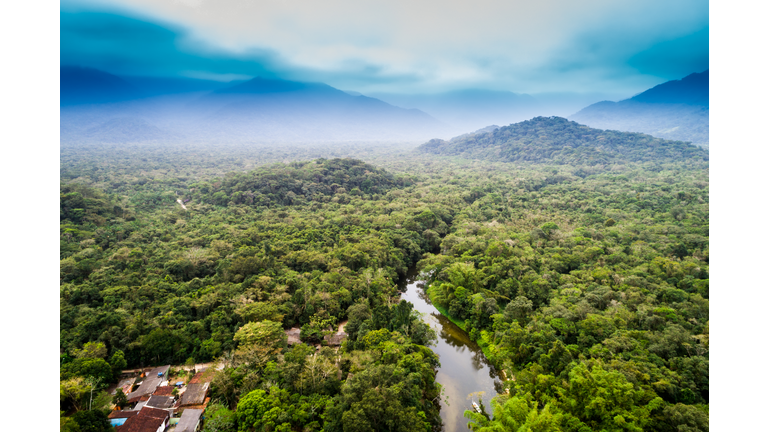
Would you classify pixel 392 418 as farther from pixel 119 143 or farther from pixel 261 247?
pixel 119 143

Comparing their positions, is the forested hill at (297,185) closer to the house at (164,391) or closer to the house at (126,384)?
the house at (126,384)

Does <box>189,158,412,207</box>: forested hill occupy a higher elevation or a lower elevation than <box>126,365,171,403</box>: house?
higher

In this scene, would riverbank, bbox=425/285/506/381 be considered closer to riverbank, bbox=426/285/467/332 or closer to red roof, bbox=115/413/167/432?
riverbank, bbox=426/285/467/332

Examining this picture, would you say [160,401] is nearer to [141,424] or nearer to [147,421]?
[147,421]

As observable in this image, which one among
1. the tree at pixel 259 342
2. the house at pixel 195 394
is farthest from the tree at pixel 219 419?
the tree at pixel 259 342

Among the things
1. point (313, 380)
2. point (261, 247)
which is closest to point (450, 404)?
point (313, 380)

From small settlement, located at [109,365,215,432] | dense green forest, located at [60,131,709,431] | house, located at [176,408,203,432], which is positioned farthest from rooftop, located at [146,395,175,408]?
dense green forest, located at [60,131,709,431]

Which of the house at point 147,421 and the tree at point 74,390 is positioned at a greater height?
the tree at point 74,390
